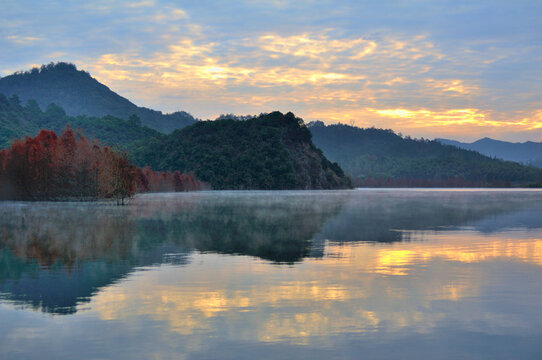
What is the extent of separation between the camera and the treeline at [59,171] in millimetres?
90250

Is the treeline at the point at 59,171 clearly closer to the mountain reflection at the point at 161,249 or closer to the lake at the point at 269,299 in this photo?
the mountain reflection at the point at 161,249

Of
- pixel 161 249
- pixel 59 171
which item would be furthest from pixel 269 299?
pixel 59 171

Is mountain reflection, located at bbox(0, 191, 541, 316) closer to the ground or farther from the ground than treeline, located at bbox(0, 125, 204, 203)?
closer to the ground

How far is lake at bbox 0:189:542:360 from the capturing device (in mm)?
11609

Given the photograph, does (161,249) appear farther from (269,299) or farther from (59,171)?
(59,171)

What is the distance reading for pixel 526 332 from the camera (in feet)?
41.7

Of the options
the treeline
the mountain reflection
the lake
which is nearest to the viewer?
the lake

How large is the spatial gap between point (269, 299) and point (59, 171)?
273ft

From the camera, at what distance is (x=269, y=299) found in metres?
15.9

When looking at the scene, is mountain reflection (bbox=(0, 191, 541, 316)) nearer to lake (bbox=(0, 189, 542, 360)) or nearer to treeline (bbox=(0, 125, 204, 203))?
lake (bbox=(0, 189, 542, 360))

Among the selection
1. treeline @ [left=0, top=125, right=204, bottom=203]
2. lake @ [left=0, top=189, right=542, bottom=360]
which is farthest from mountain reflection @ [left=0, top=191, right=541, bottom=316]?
treeline @ [left=0, top=125, right=204, bottom=203]

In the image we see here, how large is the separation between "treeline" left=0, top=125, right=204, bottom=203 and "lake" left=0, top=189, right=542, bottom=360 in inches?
2398

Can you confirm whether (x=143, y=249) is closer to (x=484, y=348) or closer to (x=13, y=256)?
(x=13, y=256)

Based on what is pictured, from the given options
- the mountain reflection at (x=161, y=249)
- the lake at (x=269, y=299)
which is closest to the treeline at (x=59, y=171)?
the mountain reflection at (x=161, y=249)
